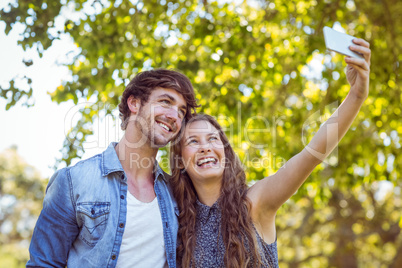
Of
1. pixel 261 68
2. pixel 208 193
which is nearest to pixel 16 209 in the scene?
pixel 261 68

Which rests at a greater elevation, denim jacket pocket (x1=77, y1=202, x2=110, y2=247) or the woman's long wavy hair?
denim jacket pocket (x1=77, y1=202, x2=110, y2=247)

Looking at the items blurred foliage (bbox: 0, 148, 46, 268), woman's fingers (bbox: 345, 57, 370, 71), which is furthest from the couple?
blurred foliage (bbox: 0, 148, 46, 268)

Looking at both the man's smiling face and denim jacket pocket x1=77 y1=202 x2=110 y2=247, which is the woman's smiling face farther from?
denim jacket pocket x1=77 y1=202 x2=110 y2=247

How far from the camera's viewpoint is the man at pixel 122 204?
2.65 m

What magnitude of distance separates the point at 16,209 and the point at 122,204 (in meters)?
26.4

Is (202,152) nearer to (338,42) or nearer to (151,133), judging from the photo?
(151,133)

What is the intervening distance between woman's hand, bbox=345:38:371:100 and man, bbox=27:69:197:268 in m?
1.35

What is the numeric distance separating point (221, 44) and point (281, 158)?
1.78 meters

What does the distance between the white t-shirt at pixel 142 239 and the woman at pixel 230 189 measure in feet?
0.62

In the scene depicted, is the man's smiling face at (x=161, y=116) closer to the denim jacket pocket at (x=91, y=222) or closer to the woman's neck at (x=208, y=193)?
the woman's neck at (x=208, y=193)

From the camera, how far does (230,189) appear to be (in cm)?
311

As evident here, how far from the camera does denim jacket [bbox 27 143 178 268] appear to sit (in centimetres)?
263

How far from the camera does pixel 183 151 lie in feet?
10.8

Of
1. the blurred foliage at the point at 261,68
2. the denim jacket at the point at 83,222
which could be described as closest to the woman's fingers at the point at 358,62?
the denim jacket at the point at 83,222
